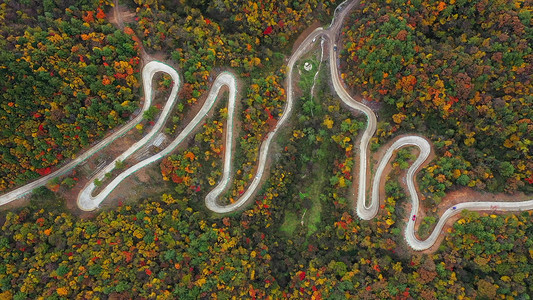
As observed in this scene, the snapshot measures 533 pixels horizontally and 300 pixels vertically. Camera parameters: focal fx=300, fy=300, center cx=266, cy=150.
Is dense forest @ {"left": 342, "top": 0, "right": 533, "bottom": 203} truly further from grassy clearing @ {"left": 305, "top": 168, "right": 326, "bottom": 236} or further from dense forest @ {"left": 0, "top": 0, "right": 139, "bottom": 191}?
dense forest @ {"left": 0, "top": 0, "right": 139, "bottom": 191}

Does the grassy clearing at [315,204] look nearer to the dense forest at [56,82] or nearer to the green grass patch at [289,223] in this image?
the green grass patch at [289,223]

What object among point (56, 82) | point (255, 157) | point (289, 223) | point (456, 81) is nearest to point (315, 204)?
point (289, 223)

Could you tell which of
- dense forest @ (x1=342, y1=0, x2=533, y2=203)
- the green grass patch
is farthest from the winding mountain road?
the green grass patch

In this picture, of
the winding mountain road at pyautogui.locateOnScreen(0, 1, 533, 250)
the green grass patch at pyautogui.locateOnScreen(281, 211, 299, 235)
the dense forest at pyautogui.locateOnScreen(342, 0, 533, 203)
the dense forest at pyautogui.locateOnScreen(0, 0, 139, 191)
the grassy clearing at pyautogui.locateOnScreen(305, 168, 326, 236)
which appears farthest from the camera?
the green grass patch at pyautogui.locateOnScreen(281, 211, 299, 235)

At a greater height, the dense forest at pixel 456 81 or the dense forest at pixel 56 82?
the dense forest at pixel 56 82

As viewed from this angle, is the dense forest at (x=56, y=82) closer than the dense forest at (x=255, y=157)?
Yes

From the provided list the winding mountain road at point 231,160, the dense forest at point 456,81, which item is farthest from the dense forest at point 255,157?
the winding mountain road at point 231,160

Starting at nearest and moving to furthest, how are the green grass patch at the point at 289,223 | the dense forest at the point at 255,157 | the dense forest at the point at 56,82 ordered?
the dense forest at the point at 56,82, the dense forest at the point at 255,157, the green grass patch at the point at 289,223
